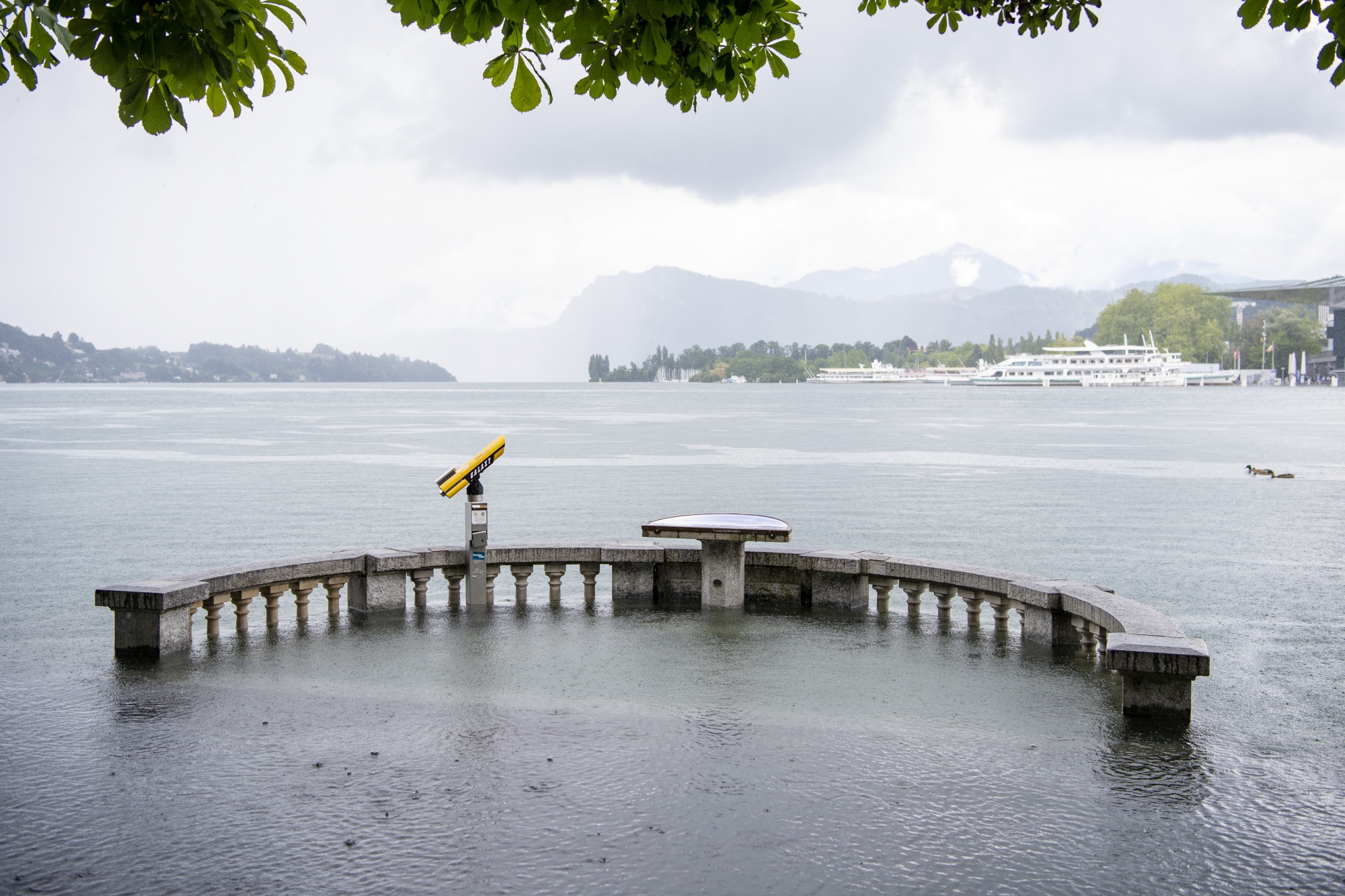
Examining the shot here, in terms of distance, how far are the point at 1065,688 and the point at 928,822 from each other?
3204mm

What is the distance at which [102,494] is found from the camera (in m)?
41.9

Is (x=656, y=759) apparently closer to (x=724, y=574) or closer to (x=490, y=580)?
(x=724, y=574)

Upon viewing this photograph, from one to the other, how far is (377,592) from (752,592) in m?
4.16

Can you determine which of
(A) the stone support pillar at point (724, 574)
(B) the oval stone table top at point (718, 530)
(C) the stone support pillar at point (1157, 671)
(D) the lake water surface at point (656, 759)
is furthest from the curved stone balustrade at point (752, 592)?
(B) the oval stone table top at point (718, 530)

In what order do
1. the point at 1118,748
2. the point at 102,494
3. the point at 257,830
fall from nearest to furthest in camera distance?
1. the point at 257,830
2. the point at 1118,748
3. the point at 102,494

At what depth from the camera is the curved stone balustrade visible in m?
7.63

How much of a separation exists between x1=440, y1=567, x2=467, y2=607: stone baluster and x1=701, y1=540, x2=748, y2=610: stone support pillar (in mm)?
2762

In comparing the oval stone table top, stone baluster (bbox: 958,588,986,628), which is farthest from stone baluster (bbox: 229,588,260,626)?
stone baluster (bbox: 958,588,986,628)

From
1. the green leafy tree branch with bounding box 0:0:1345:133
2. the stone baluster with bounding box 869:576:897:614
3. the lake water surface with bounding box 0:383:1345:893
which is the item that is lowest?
the lake water surface with bounding box 0:383:1345:893

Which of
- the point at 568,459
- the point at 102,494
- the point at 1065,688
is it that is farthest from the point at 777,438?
the point at 1065,688

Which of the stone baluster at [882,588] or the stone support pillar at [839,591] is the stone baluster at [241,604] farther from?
the stone baluster at [882,588]

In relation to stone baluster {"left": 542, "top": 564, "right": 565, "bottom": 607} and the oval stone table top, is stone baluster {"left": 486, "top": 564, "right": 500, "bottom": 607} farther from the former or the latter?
the oval stone table top

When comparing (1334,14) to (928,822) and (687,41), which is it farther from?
(928,822)

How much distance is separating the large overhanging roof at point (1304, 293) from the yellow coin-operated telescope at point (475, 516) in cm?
17983
